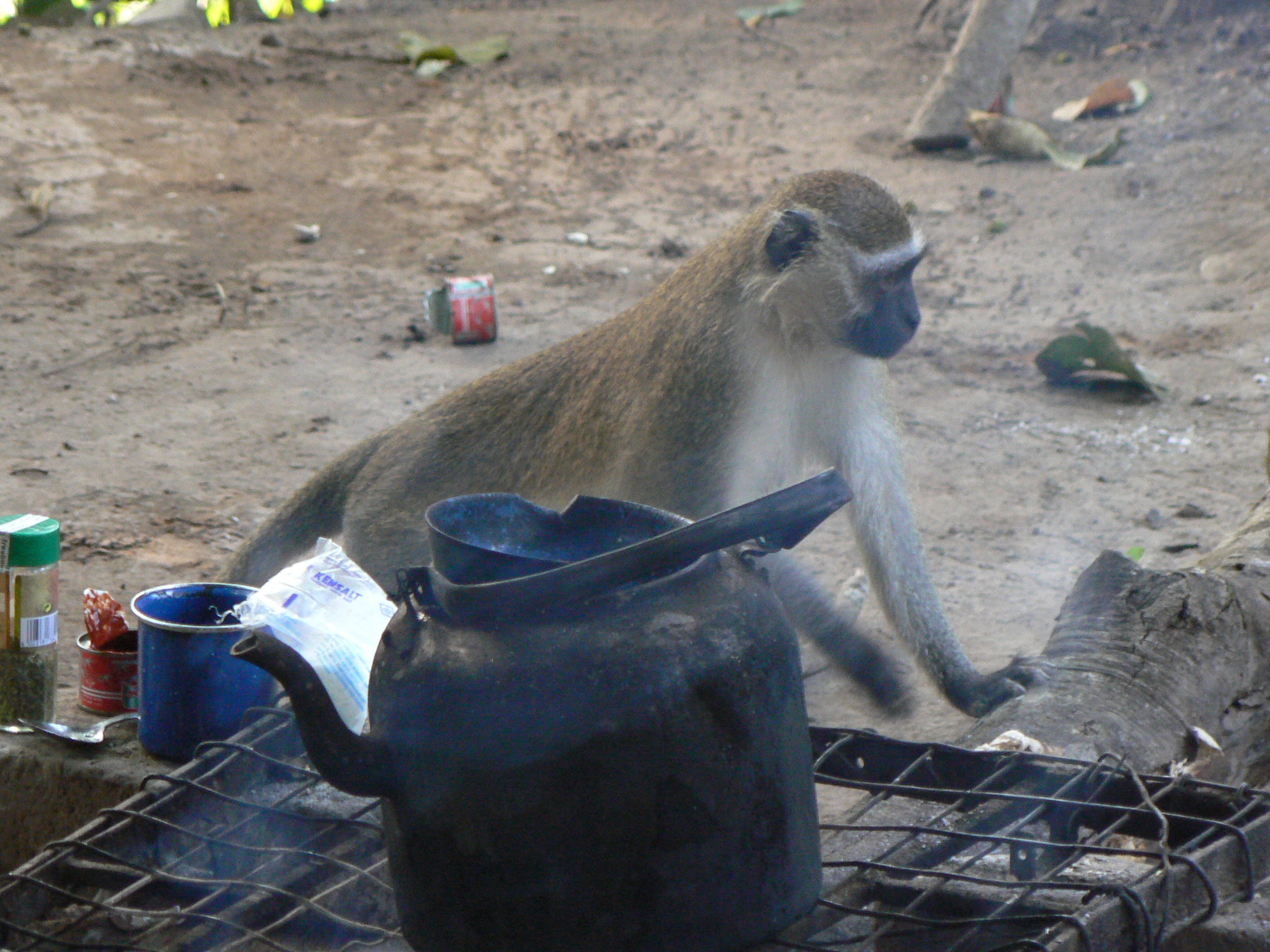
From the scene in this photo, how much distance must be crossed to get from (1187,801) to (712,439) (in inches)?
62.5

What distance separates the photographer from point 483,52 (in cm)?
1178

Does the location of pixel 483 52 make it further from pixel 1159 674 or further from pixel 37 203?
pixel 1159 674

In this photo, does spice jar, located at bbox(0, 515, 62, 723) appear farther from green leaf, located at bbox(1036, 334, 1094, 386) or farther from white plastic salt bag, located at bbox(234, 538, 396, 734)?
green leaf, located at bbox(1036, 334, 1094, 386)

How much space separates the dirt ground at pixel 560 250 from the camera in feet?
16.4

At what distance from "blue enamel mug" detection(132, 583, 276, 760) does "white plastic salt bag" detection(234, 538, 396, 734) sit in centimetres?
22

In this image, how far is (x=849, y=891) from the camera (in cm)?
204

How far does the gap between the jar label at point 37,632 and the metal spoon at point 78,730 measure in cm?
16

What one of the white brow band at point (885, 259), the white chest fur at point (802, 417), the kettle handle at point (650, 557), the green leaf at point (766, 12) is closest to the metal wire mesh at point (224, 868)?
the kettle handle at point (650, 557)

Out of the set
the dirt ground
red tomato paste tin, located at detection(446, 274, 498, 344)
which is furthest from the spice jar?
red tomato paste tin, located at detection(446, 274, 498, 344)

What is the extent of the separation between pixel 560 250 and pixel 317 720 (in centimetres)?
690

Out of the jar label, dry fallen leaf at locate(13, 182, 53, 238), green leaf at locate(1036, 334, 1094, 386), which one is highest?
dry fallen leaf at locate(13, 182, 53, 238)

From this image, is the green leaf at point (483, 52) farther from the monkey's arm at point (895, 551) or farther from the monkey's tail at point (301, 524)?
the monkey's arm at point (895, 551)

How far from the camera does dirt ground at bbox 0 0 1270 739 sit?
5.01 meters

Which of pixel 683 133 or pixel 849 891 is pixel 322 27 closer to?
pixel 683 133
